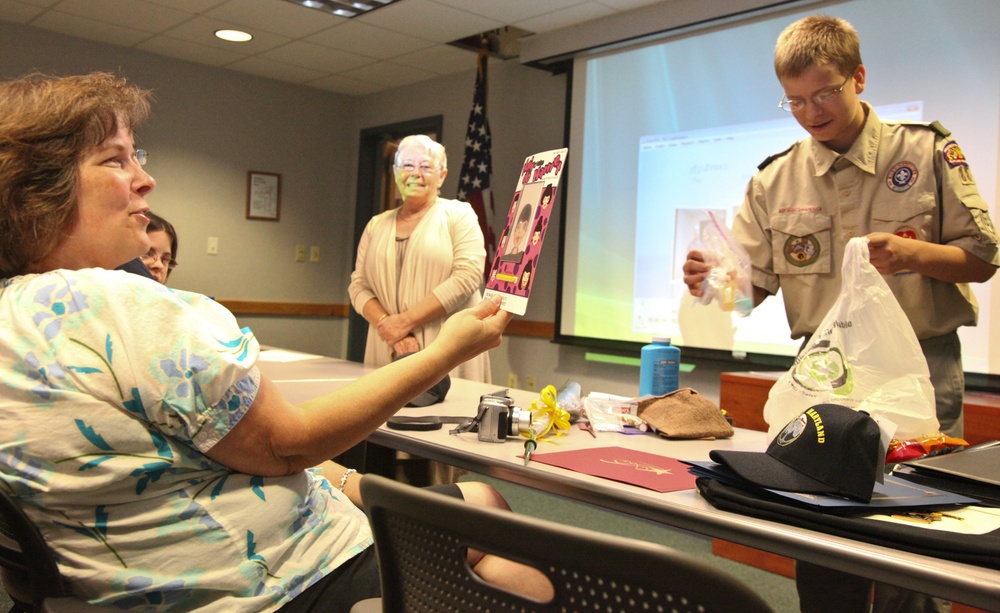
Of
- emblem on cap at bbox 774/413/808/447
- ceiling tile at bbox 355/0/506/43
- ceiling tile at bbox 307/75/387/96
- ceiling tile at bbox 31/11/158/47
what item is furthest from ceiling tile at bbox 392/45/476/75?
emblem on cap at bbox 774/413/808/447

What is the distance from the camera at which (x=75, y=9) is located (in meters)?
4.75

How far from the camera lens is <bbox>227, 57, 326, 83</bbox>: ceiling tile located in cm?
574

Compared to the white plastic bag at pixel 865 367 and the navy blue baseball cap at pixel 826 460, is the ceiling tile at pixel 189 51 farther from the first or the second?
the navy blue baseball cap at pixel 826 460

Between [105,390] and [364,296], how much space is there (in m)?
2.38

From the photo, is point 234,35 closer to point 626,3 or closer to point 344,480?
point 626,3

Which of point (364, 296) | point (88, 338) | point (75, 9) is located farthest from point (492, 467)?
point (75, 9)

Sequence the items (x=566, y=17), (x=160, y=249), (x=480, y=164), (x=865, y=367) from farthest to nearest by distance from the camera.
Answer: (x=480, y=164) → (x=566, y=17) → (x=160, y=249) → (x=865, y=367)

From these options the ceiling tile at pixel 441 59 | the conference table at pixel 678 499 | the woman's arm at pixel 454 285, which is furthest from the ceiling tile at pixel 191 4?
the conference table at pixel 678 499

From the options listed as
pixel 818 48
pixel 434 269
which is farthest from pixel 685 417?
pixel 434 269

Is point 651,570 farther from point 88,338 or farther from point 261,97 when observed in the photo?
point 261,97

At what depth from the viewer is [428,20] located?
4.64 metres

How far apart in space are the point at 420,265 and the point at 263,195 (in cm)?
356

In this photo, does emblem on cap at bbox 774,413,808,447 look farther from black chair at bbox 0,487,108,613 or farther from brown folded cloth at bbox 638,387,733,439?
black chair at bbox 0,487,108,613

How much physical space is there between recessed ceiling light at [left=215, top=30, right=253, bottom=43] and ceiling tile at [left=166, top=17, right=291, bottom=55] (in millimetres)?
37
